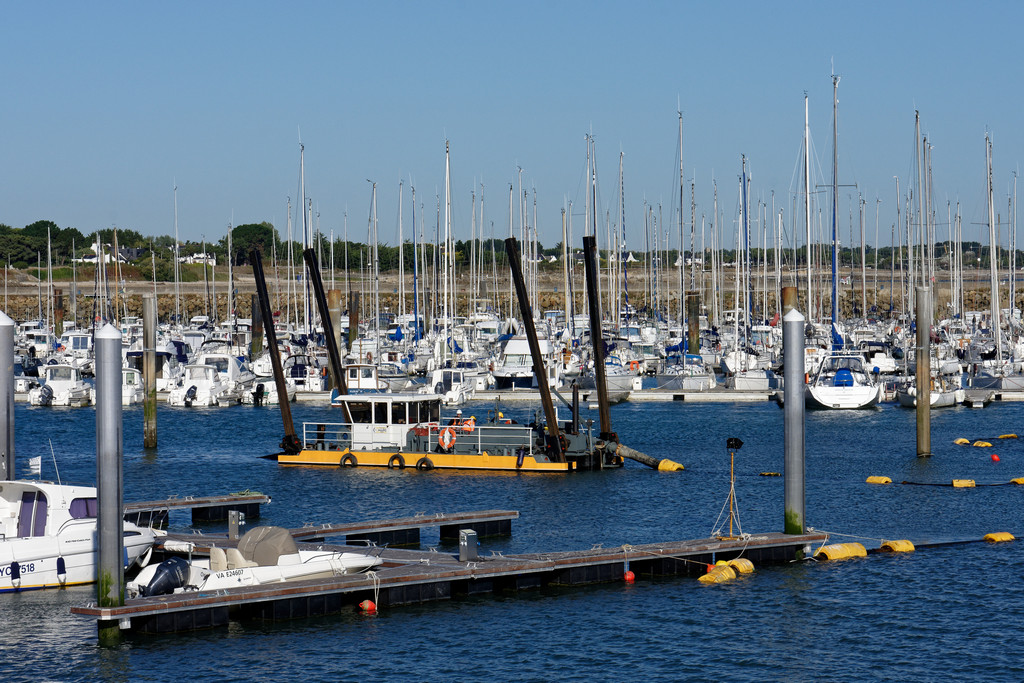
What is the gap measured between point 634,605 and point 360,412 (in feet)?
66.2

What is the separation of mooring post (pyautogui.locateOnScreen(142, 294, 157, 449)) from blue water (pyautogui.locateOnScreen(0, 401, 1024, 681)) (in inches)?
129

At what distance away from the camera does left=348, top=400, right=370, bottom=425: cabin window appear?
44.4 m

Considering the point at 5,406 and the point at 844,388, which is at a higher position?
the point at 5,406

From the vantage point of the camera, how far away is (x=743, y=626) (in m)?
24.7

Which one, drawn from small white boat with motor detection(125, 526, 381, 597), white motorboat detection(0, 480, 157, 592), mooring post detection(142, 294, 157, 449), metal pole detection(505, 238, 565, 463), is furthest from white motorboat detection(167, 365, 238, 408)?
small white boat with motor detection(125, 526, 381, 597)

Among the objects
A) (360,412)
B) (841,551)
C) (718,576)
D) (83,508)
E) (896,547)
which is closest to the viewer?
(83,508)

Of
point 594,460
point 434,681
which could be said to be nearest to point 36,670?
point 434,681

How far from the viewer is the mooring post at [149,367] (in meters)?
47.7

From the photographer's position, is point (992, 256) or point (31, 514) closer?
point (31, 514)

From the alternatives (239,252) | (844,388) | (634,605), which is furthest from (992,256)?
(239,252)

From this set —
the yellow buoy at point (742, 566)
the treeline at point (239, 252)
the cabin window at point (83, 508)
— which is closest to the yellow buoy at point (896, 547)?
the yellow buoy at point (742, 566)

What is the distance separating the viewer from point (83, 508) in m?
26.8

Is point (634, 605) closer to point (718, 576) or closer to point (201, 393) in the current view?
point (718, 576)

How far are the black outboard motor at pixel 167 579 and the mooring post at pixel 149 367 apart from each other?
2343 centimetres
